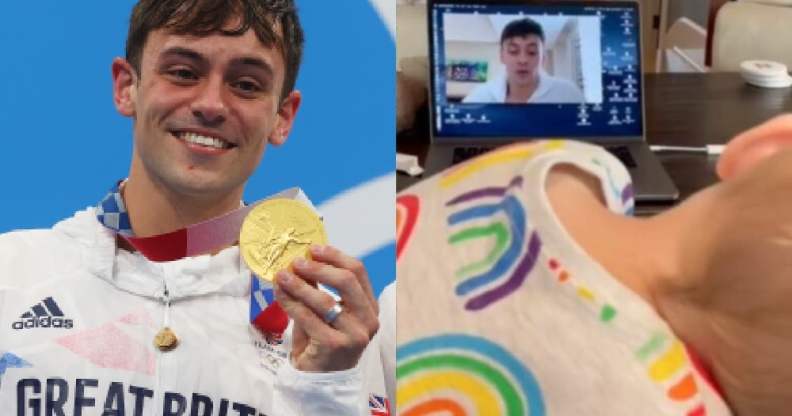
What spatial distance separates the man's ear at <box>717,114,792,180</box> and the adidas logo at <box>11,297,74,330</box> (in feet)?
1.18

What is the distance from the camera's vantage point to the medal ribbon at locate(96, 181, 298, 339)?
467mm

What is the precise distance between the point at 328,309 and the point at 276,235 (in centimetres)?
5

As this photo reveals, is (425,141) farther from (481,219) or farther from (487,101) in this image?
(481,219)

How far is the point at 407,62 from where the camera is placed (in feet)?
4.08

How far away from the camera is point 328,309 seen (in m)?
0.46

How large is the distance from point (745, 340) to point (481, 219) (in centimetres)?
13

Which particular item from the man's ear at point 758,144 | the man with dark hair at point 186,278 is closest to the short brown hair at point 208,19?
the man with dark hair at point 186,278

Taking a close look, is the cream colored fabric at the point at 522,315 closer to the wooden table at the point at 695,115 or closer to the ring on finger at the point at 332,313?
the ring on finger at the point at 332,313

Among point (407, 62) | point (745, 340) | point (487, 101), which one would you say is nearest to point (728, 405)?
point (745, 340)

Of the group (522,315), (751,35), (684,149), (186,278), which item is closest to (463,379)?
(522,315)

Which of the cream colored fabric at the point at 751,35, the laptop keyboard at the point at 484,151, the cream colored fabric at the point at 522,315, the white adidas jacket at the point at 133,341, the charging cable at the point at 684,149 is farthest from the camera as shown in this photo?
the cream colored fabric at the point at 751,35

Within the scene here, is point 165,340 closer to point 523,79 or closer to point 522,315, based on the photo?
point 522,315

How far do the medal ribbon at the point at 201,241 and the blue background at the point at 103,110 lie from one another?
1 centimetres

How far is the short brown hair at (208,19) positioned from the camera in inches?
17.8
